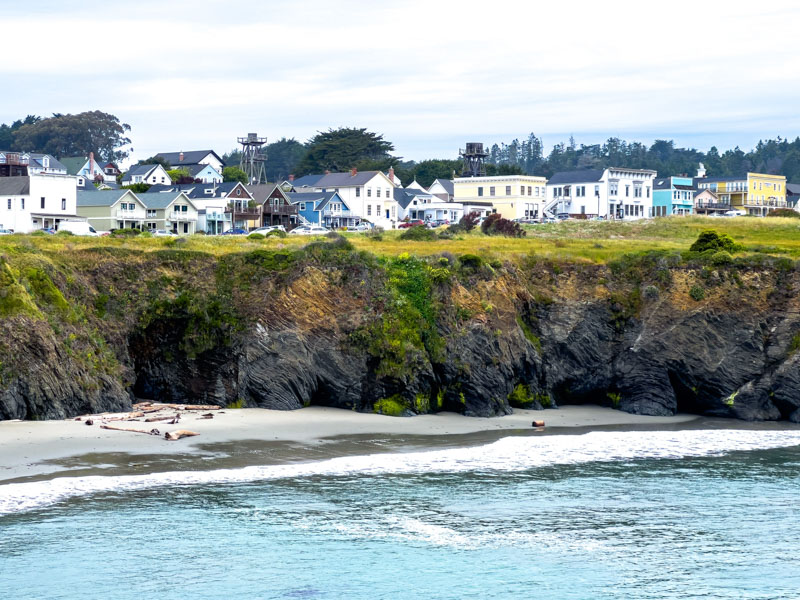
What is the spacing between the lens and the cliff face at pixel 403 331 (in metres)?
37.0

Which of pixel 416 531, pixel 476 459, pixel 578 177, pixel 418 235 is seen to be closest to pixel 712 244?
pixel 418 235

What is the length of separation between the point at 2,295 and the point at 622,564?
75.3 ft

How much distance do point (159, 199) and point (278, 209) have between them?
1427 cm

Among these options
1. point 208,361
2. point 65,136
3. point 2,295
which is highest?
point 65,136

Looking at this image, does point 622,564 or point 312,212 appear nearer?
point 622,564

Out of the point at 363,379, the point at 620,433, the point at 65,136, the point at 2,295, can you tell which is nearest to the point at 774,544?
the point at 620,433

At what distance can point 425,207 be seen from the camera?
403 feet

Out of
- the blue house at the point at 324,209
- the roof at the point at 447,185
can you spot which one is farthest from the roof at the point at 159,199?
the roof at the point at 447,185

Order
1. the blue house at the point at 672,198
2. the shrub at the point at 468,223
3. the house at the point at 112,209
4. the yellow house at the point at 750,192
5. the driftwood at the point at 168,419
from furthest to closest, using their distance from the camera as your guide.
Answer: the yellow house at the point at 750,192, the blue house at the point at 672,198, the house at the point at 112,209, the shrub at the point at 468,223, the driftwood at the point at 168,419

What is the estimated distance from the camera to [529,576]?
21141 mm

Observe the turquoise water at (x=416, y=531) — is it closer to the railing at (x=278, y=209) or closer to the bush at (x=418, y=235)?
the bush at (x=418, y=235)

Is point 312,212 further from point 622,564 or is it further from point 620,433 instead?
point 622,564

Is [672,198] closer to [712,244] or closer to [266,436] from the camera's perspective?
[712,244]

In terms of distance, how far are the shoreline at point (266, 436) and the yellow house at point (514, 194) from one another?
255 ft
